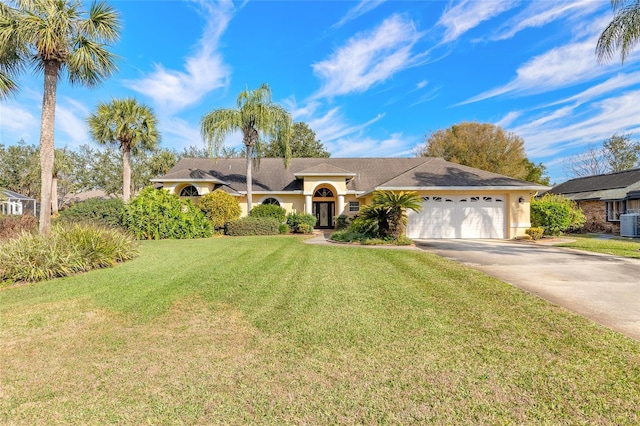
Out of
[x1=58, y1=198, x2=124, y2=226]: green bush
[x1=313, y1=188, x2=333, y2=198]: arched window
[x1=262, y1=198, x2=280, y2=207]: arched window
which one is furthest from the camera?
[x1=313, y1=188, x2=333, y2=198]: arched window

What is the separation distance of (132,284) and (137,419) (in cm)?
509

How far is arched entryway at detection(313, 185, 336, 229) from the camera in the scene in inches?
930

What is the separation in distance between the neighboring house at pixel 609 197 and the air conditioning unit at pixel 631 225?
2.18m

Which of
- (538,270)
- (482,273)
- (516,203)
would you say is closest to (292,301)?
(482,273)

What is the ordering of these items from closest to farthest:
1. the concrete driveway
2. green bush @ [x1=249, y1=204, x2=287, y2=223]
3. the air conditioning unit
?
the concrete driveway, the air conditioning unit, green bush @ [x1=249, y1=204, x2=287, y2=223]

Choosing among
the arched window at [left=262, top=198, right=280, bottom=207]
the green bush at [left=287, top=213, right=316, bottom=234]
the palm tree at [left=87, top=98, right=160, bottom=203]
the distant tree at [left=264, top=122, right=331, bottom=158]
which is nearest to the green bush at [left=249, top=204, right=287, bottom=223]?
the green bush at [left=287, top=213, right=316, bottom=234]

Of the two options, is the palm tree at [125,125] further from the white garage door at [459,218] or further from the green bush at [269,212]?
the white garage door at [459,218]

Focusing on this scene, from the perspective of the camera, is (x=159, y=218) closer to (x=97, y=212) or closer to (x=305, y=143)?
(x=97, y=212)

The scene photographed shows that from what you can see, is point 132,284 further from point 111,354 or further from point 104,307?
point 111,354

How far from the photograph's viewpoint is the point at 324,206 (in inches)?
935

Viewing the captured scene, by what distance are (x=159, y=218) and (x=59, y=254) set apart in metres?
8.68

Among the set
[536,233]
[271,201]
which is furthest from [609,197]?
[271,201]

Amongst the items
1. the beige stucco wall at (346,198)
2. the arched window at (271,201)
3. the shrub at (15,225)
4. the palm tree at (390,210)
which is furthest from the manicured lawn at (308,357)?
→ the arched window at (271,201)

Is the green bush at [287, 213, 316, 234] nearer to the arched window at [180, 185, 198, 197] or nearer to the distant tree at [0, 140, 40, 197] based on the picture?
the arched window at [180, 185, 198, 197]
